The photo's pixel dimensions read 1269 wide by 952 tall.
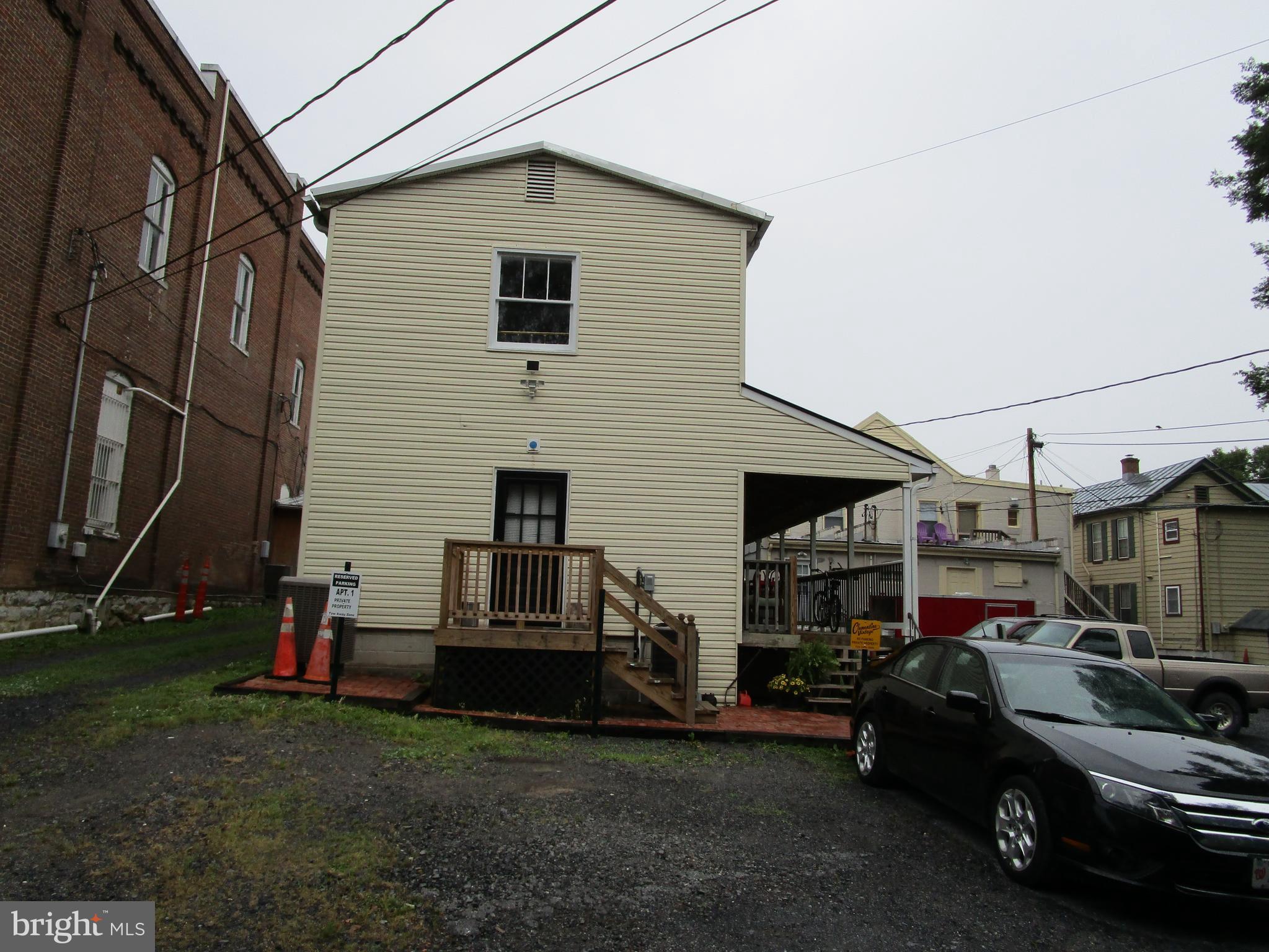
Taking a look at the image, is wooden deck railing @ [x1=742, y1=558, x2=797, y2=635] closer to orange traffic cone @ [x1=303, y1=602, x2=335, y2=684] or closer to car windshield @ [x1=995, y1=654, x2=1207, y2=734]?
orange traffic cone @ [x1=303, y1=602, x2=335, y2=684]

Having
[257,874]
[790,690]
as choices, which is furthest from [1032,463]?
[257,874]

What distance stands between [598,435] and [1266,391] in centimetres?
1493

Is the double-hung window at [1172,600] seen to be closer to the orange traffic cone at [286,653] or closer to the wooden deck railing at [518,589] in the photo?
the wooden deck railing at [518,589]

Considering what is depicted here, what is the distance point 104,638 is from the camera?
13.7 m

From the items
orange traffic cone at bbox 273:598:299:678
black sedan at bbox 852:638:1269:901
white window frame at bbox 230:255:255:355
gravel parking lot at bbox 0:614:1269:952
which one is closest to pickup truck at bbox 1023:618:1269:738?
black sedan at bbox 852:638:1269:901

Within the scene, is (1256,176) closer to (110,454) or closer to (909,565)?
(909,565)

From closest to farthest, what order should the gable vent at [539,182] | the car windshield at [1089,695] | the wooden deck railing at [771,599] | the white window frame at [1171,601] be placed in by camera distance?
the car windshield at [1089,695] < the wooden deck railing at [771,599] < the gable vent at [539,182] < the white window frame at [1171,601]

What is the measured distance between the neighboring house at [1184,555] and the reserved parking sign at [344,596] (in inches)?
1065

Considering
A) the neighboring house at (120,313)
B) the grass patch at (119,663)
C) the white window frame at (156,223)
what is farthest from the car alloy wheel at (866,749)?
the white window frame at (156,223)

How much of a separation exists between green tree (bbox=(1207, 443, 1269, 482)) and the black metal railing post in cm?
5083

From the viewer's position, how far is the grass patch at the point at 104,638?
1173cm

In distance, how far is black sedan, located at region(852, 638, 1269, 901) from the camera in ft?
15.0

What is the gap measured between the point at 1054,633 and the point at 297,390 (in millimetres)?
21081

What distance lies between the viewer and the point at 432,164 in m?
11.9
